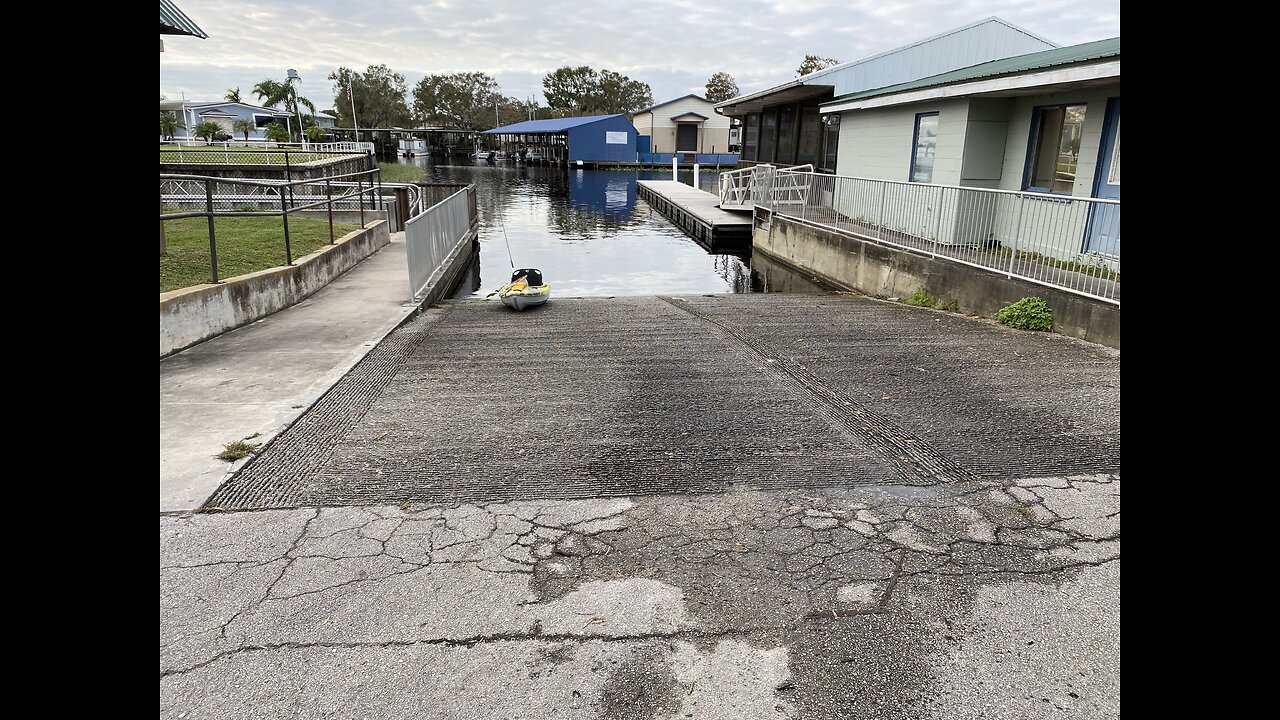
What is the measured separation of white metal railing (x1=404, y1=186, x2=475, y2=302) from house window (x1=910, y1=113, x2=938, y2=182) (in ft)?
33.2

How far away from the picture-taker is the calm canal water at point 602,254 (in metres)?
19.0

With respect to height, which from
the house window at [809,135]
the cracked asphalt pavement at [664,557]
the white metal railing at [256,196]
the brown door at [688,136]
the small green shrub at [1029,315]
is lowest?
the cracked asphalt pavement at [664,557]

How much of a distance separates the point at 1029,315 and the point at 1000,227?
8.28ft

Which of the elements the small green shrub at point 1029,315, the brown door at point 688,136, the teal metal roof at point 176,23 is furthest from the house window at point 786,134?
the brown door at point 688,136

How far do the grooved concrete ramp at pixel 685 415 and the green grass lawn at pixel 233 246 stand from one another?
2.75 meters

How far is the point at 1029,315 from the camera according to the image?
9602mm

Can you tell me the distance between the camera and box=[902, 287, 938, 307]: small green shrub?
12.2m

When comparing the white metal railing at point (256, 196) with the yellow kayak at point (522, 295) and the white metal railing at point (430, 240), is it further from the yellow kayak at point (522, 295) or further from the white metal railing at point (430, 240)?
the yellow kayak at point (522, 295)

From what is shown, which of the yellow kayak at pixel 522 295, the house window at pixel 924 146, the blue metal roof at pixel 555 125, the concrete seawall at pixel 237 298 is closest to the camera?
the concrete seawall at pixel 237 298

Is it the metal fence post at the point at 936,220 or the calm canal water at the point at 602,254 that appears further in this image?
the calm canal water at the point at 602,254
